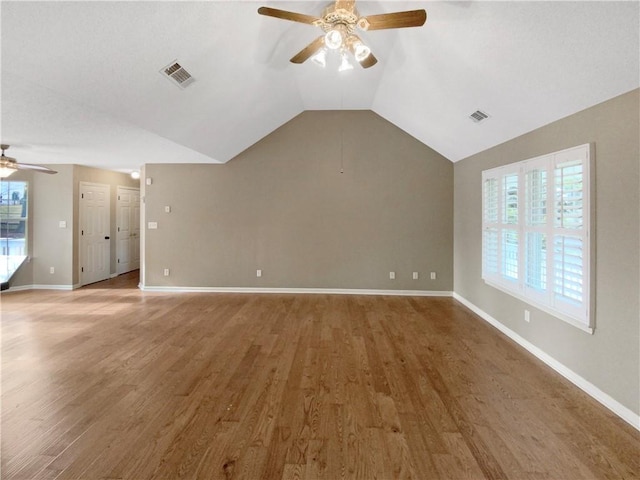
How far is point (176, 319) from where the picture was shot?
461 centimetres

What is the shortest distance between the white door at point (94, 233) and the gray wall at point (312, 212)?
4.86ft

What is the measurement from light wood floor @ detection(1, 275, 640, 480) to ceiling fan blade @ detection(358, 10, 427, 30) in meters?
2.89

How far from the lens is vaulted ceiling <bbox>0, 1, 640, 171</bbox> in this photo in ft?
7.63

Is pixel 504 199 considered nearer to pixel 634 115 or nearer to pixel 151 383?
pixel 634 115

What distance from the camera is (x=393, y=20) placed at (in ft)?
7.80

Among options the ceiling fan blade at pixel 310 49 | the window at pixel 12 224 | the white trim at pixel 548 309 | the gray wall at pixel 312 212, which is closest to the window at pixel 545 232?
the white trim at pixel 548 309

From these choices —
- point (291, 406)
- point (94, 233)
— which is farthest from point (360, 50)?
point (94, 233)

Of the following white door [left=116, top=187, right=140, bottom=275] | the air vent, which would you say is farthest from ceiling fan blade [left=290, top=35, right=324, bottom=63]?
white door [left=116, top=187, right=140, bottom=275]

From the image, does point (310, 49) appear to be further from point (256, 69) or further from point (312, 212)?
point (312, 212)

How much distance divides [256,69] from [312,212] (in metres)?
2.81

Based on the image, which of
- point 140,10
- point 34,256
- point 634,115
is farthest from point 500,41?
point 34,256

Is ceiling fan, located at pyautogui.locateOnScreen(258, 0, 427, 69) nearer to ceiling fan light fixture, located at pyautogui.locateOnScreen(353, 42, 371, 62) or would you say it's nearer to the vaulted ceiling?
ceiling fan light fixture, located at pyautogui.locateOnScreen(353, 42, 371, 62)

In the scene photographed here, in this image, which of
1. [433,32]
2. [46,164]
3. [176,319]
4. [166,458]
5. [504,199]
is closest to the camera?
[166,458]

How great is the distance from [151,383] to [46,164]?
590 cm
